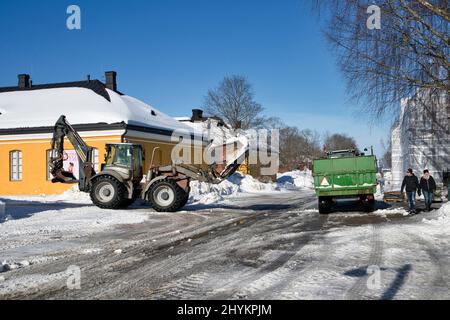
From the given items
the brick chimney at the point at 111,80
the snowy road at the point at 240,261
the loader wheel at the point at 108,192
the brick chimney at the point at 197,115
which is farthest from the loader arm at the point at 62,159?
the brick chimney at the point at 197,115

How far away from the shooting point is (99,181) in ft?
61.4

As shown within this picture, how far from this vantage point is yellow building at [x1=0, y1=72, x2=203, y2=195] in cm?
2992

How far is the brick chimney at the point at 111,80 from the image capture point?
3859 cm

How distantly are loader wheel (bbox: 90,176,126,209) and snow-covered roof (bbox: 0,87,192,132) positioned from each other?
1152 centimetres

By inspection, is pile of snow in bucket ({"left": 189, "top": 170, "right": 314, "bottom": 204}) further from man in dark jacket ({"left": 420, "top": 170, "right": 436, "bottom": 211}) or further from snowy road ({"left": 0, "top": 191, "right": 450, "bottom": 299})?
man in dark jacket ({"left": 420, "top": 170, "right": 436, "bottom": 211})

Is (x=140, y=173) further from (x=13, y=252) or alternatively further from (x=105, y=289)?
(x=105, y=289)

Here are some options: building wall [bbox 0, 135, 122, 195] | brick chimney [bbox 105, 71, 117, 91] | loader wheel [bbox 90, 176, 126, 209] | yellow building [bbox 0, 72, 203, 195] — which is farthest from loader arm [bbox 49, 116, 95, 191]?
brick chimney [bbox 105, 71, 117, 91]

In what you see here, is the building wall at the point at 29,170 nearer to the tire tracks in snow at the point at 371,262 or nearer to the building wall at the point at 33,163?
the building wall at the point at 33,163

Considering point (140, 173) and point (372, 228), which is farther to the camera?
point (140, 173)

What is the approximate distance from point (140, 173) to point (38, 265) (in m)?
11.3

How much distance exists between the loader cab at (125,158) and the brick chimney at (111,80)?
20453mm
